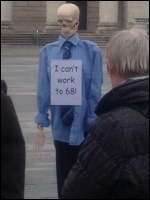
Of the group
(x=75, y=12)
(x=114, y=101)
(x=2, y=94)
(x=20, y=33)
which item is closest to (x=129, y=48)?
(x=114, y=101)

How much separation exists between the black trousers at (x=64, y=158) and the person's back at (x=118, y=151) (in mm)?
2825

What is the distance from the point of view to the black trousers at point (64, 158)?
6645mm

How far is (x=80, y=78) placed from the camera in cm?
681

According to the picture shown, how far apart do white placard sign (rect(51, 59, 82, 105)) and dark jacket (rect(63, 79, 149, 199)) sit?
3032 millimetres

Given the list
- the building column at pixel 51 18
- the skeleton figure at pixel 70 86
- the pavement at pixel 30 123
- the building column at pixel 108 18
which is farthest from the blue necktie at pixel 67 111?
the building column at pixel 108 18

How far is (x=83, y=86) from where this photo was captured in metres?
6.84

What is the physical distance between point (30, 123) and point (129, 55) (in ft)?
36.7

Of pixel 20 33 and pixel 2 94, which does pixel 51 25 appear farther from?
pixel 2 94

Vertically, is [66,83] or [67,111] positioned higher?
[66,83]

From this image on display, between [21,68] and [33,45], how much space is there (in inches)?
641

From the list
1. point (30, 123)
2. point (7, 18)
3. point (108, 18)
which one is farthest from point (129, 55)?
point (108, 18)

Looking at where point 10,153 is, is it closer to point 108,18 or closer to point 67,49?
point 67,49

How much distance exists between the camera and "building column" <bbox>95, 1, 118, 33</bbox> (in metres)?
53.1

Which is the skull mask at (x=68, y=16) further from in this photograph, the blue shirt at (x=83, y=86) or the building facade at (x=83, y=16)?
the building facade at (x=83, y=16)
